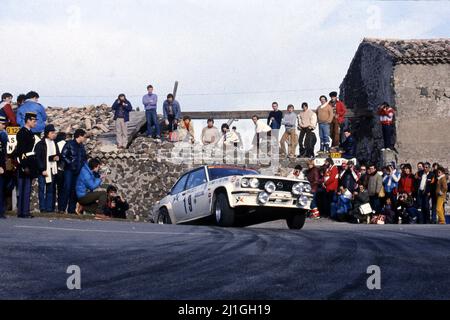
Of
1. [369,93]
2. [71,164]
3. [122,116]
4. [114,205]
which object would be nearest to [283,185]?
[71,164]

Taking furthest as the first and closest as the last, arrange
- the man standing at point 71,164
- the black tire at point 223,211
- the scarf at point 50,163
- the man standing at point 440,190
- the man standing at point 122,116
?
1. the man standing at point 122,116
2. the man standing at point 440,190
3. the man standing at point 71,164
4. the scarf at point 50,163
5. the black tire at point 223,211

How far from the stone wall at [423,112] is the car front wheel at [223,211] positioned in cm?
1330

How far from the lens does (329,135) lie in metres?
24.1

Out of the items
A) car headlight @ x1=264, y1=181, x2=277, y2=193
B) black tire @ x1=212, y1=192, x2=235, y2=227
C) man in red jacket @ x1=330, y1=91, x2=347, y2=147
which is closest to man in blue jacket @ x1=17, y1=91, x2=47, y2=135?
black tire @ x1=212, y1=192, x2=235, y2=227

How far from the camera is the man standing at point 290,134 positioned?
23.6 meters

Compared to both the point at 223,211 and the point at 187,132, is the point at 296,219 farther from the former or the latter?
the point at 187,132

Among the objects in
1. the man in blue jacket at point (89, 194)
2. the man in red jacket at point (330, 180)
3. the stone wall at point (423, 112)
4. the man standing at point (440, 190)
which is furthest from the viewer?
the stone wall at point (423, 112)

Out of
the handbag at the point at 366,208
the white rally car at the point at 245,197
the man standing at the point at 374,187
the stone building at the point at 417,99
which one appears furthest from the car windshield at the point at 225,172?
the stone building at the point at 417,99

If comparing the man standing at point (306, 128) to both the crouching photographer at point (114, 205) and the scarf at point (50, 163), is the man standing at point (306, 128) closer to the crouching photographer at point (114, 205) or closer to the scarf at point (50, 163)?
the crouching photographer at point (114, 205)

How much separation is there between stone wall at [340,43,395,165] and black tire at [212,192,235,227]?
12567 millimetres

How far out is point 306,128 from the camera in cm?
2345

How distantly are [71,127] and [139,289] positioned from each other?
76.9 ft
